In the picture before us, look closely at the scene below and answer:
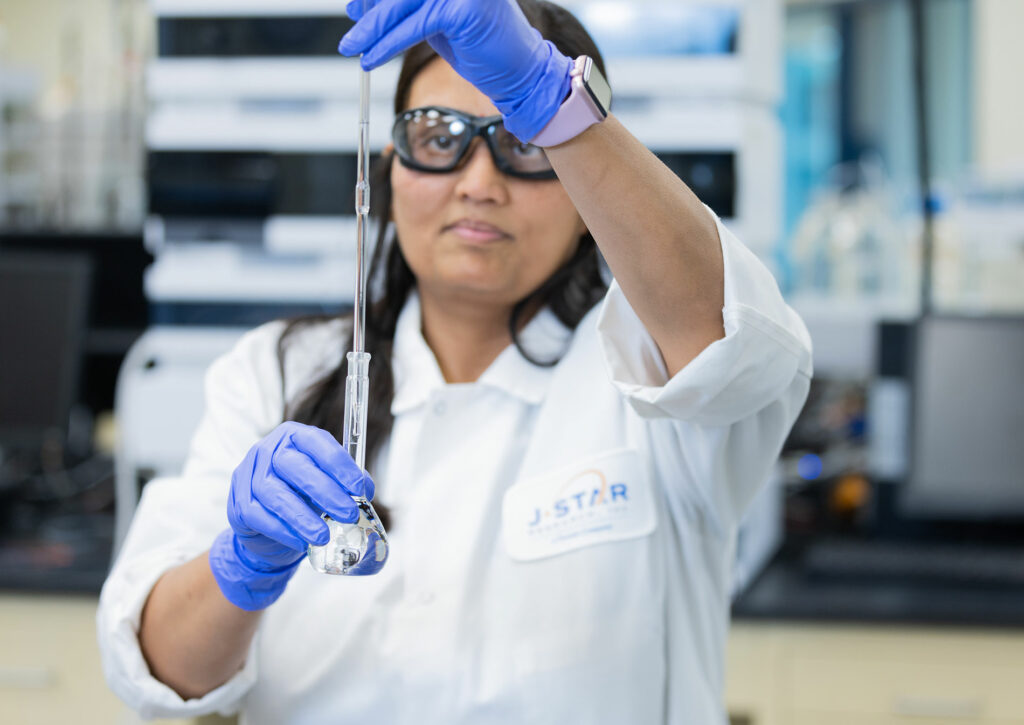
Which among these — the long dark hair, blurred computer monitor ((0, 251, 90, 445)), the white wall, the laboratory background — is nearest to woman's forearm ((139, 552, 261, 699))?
the long dark hair

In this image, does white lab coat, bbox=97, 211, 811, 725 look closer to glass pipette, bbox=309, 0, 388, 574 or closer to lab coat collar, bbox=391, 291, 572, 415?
lab coat collar, bbox=391, 291, 572, 415

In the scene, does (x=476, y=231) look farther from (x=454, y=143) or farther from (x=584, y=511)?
(x=584, y=511)

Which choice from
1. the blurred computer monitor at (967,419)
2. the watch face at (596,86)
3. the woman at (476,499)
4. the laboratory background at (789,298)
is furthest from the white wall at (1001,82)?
the watch face at (596,86)

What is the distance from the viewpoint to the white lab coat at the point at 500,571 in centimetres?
112

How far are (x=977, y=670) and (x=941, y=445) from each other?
20.4 inches

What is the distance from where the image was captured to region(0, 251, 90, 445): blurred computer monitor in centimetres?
244

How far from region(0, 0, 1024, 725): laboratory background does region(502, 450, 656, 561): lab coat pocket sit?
2.62 feet

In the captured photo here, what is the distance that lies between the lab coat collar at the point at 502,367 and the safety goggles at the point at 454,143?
0.22 meters

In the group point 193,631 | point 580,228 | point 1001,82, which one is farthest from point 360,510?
point 1001,82

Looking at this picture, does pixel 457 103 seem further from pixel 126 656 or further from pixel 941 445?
pixel 941 445

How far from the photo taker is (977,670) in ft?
6.22

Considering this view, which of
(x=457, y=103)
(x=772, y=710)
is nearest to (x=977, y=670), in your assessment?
(x=772, y=710)

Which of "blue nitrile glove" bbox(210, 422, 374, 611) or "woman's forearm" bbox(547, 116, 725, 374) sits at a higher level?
"woman's forearm" bbox(547, 116, 725, 374)

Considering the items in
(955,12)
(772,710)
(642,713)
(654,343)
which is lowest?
(772,710)
